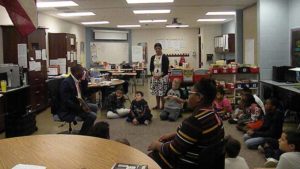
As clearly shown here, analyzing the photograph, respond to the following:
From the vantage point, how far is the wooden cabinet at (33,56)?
6.84m

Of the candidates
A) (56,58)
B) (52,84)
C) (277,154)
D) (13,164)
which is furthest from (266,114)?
(56,58)

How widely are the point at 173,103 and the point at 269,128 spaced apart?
2456 mm

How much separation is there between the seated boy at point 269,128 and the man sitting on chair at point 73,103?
7.91ft

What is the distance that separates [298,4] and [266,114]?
11.1 feet

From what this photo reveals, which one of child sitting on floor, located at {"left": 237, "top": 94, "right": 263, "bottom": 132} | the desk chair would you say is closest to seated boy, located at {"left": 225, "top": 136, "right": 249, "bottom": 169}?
child sitting on floor, located at {"left": 237, "top": 94, "right": 263, "bottom": 132}

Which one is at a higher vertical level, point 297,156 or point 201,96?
point 201,96

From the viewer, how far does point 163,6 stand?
28.2 ft

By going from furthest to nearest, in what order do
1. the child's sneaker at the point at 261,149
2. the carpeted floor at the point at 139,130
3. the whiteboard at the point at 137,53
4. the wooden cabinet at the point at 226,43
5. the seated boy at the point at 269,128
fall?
the whiteboard at the point at 137,53 → the wooden cabinet at the point at 226,43 → the carpeted floor at the point at 139,130 → the seated boy at the point at 269,128 → the child's sneaker at the point at 261,149

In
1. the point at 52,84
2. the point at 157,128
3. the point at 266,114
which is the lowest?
the point at 157,128

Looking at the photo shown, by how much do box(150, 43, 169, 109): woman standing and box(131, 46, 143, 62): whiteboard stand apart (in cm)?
825

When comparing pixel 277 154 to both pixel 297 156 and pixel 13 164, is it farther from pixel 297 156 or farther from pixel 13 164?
pixel 13 164

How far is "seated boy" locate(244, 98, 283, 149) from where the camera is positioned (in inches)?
178

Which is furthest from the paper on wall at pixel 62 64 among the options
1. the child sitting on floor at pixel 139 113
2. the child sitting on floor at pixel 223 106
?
the child sitting on floor at pixel 223 106

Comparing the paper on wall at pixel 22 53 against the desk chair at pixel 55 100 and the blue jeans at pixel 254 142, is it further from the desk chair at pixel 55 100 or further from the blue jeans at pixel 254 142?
the blue jeans at pixel 254 142
